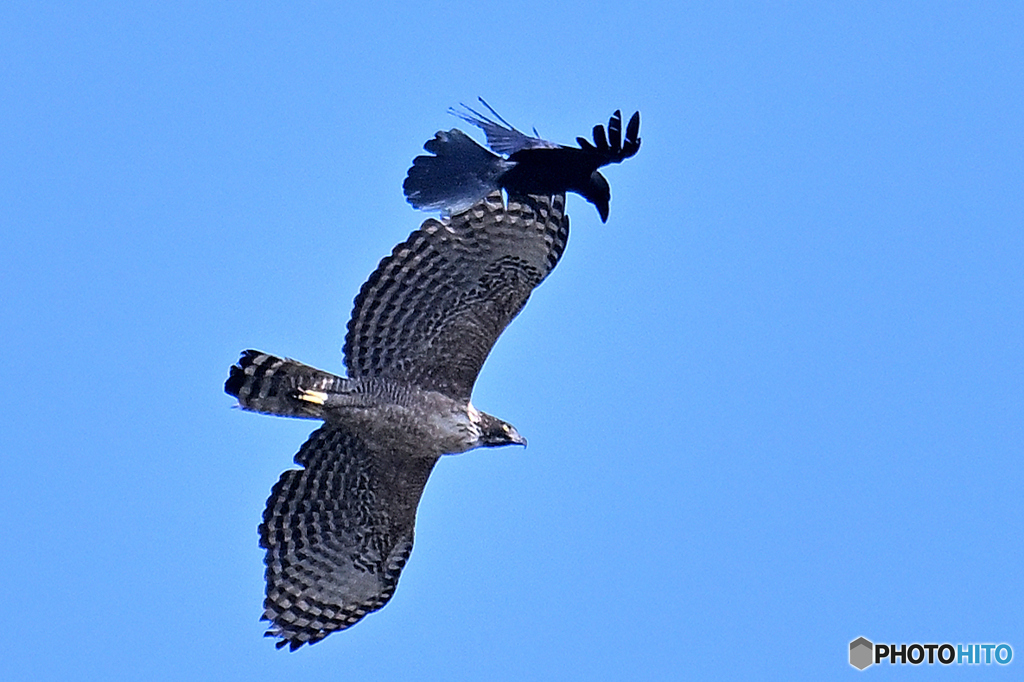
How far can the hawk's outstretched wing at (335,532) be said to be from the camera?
1448 cm

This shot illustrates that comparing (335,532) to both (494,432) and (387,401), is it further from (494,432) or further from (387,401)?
(494,432)

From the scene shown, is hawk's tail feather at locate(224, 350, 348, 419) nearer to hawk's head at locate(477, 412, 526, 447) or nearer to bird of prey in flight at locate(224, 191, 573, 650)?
bird of prey in flight at locate(224, 191, 573, 650)

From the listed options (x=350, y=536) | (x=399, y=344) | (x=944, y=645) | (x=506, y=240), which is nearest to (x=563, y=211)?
(x=506, y=240)

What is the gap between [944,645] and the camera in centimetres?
1638

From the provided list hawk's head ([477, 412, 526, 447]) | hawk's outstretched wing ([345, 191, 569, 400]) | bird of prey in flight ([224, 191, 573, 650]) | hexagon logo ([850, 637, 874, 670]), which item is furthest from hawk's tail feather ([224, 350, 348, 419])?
hexagon logo ([850, 637, 874, 670])

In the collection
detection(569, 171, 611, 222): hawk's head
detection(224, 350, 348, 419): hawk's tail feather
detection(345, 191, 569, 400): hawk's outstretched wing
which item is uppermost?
detection(569, 171, 611, 222): hawk's head

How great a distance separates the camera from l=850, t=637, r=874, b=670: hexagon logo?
55.2 feet

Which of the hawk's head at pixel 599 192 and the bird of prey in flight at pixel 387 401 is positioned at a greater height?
the hawk's head at pixel 599 192

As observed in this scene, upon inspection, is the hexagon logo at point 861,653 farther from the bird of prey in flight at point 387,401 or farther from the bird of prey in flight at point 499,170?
the bird of prey in flight at point 499,170

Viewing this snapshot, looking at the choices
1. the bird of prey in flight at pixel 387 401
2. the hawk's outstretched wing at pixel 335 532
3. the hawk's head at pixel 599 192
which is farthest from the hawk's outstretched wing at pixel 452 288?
the hawk's outstretched wing at pixel 335 532

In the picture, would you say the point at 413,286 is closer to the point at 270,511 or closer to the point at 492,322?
the point at 492,322

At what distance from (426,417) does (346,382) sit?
0.63m

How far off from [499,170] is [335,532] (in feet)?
9.76

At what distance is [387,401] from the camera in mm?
14211
